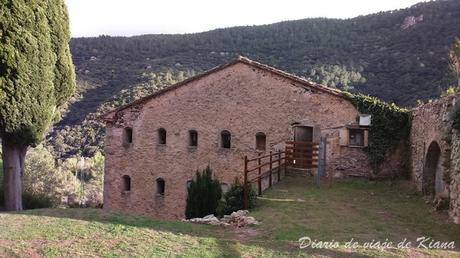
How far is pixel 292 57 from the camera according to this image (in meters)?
42.7

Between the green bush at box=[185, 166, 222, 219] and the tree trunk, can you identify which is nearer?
the green bush at box=[185, 166, 222, 219]

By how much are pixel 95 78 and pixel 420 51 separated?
3132cm

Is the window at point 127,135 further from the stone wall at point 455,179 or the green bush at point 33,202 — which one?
the stone wall at point 455,179

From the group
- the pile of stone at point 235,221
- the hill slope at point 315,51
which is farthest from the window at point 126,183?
the hill slope at point 315,51

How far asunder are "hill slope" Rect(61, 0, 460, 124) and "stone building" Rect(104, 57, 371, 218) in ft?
46.5

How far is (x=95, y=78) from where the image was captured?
154 ft

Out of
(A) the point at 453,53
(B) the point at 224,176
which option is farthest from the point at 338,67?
(B) the point at 224,176

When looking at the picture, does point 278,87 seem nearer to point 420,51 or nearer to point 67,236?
point 67,236

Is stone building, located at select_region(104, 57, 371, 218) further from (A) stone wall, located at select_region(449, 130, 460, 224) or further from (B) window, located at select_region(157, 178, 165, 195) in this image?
(A) stone wall, located at select_region(449, 130, 460, 224)

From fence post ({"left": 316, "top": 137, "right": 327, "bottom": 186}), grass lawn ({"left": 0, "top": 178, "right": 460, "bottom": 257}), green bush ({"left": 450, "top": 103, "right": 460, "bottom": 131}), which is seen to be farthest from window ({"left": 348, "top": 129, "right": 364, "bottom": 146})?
green bush ({"left": 450, "top": 103, "right": 460, "bottom": 131})

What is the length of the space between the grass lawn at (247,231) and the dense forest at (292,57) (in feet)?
62.9

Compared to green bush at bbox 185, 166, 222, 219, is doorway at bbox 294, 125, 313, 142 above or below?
above

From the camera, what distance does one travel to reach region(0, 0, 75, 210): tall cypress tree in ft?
45.7

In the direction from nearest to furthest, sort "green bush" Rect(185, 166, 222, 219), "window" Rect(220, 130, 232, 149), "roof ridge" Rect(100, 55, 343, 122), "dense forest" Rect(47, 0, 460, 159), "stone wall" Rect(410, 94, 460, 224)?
"stone wall" Rect(410, 94, 460, 224), "green bush" Rect(185, 166, 222, 219), "roof ridge" Rect(100, 55, 343, 122), "window" Rect(220, 130, 232, 149), "dense forest" Rect(47, 0, 460, 159)
